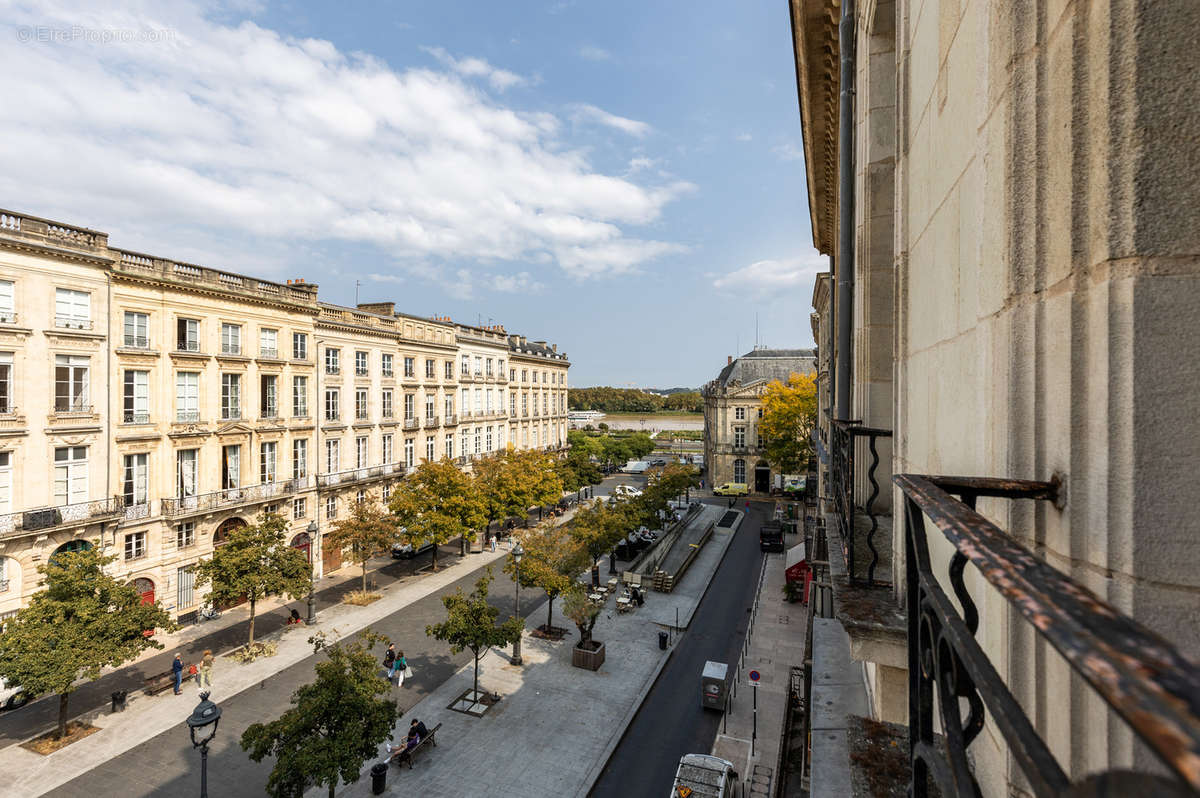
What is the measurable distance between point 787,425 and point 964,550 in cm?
4800

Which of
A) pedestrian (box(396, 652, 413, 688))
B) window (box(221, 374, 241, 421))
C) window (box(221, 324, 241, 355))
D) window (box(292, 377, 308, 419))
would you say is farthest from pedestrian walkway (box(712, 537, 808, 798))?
window (box(221, 324, 241, 355))

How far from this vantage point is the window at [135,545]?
Result: 2309 cm

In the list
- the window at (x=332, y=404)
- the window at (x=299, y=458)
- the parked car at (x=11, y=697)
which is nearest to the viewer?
the parked car at (x=11, y=697)

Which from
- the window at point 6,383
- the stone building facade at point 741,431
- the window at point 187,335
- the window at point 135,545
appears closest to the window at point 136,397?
the window at point 187,335

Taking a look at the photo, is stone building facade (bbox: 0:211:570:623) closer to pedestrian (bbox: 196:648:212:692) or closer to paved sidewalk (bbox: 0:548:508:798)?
paved sidewalk (bbox: 0:548:508:798)

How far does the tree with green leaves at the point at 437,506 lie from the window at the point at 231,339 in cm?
1023

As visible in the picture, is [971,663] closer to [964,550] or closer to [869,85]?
[964,550]

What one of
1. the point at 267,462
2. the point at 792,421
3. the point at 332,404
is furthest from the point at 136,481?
the point at 792,421

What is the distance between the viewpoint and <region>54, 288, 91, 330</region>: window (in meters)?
21.0

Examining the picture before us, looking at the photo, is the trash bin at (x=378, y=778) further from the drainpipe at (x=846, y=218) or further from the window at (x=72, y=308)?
the window at (x=72, y=308)

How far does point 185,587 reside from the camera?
986 inches

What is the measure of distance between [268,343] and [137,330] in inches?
233

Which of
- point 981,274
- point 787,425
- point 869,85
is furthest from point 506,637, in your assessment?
point 787,425

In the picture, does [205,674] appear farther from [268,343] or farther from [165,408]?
[268,343]
